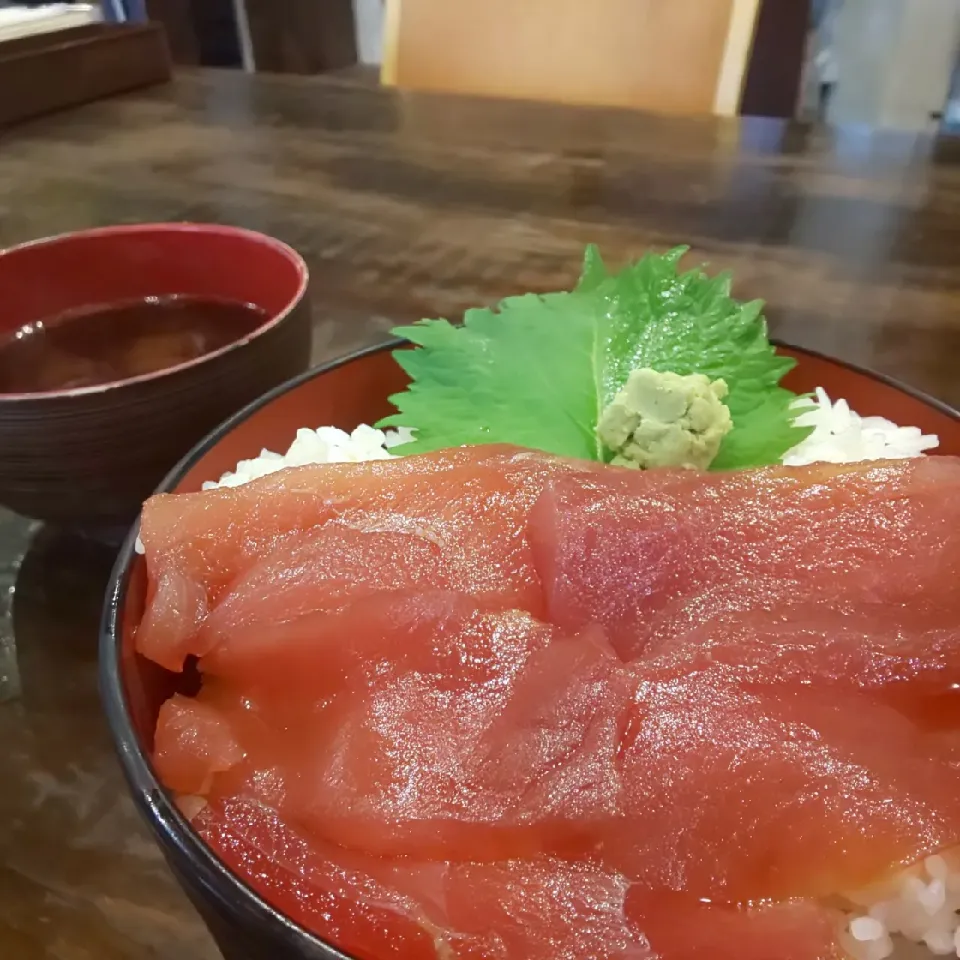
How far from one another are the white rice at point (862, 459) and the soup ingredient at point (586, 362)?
0.03 meters

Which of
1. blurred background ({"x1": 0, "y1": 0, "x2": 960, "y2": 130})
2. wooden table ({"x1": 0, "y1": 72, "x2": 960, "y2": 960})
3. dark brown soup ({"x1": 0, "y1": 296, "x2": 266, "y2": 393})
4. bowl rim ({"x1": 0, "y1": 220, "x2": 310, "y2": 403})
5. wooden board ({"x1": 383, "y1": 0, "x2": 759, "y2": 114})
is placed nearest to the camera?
wooden table ({"x1": 0, "y1": 72, "x2": 960, "y2": 960})

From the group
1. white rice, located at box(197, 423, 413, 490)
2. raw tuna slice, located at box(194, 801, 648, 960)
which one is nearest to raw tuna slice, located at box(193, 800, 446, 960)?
raw tuna slice, located at box(194, 801, 648, 960)

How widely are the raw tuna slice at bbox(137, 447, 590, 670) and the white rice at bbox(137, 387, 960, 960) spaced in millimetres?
50

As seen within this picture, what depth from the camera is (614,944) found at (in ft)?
1.75

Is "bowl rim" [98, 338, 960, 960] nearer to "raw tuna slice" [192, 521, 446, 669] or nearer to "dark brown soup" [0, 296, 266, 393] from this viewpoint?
"raw tuna slice" [192, 521, 446, 669]

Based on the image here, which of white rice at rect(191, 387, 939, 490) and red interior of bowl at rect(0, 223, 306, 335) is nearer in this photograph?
white rice at rect(191, 387, 939, 490)

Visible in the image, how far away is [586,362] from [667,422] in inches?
8.6

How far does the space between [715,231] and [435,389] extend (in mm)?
1039

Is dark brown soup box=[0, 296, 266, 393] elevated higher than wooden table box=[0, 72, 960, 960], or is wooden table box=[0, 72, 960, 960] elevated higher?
dark brown soup box=[0, 296, 266, 393]

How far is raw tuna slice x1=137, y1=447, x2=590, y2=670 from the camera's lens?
0.69 m

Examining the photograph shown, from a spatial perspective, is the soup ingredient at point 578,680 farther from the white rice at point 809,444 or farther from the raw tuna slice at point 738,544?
the white rice at point 809,444

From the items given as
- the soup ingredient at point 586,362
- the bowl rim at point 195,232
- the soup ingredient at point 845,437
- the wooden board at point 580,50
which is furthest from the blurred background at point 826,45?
the soup ingredient at point 845,437

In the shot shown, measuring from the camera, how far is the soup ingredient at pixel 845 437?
93 centimetres

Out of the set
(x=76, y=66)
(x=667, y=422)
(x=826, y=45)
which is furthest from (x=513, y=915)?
(x=826, y=45)
